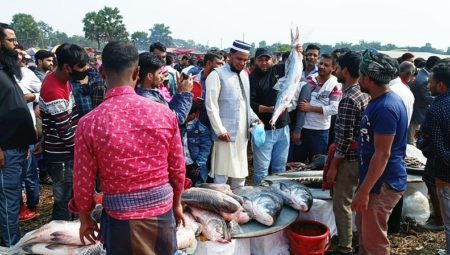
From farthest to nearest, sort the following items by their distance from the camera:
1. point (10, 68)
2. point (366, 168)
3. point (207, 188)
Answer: point (207, 188) → point (10, 68) → point (366, 168)

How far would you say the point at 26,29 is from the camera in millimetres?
78625

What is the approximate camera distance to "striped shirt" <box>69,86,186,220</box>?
6.31ft

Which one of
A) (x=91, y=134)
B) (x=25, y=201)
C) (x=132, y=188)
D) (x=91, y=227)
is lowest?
→ (x=25, y=201)

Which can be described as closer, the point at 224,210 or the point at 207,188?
the point at 224,210

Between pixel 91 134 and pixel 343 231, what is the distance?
2.94 m

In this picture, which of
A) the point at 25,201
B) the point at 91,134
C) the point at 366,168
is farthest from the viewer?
the point at 25,201

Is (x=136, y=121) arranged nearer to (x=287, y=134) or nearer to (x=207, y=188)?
(x=207, y=188)

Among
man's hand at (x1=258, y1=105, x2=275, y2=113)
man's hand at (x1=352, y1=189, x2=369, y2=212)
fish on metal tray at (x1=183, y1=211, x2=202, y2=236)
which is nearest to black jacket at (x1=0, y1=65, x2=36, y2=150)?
fish on metal tray at (x1=183, y1=211, x2=202, y2=236)

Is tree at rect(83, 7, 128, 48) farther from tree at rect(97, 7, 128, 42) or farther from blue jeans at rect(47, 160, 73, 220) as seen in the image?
blue jeans at rect(47, 160, 73, 220)

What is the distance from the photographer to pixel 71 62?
11.4 feet

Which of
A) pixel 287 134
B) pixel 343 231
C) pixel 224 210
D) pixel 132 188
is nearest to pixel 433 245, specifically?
pixel 343 231

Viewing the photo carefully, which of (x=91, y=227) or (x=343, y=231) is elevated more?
(x=91, y=227)

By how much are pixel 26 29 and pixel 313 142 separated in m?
88.0

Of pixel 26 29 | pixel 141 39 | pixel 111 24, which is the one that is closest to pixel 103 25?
pixel 111 24
